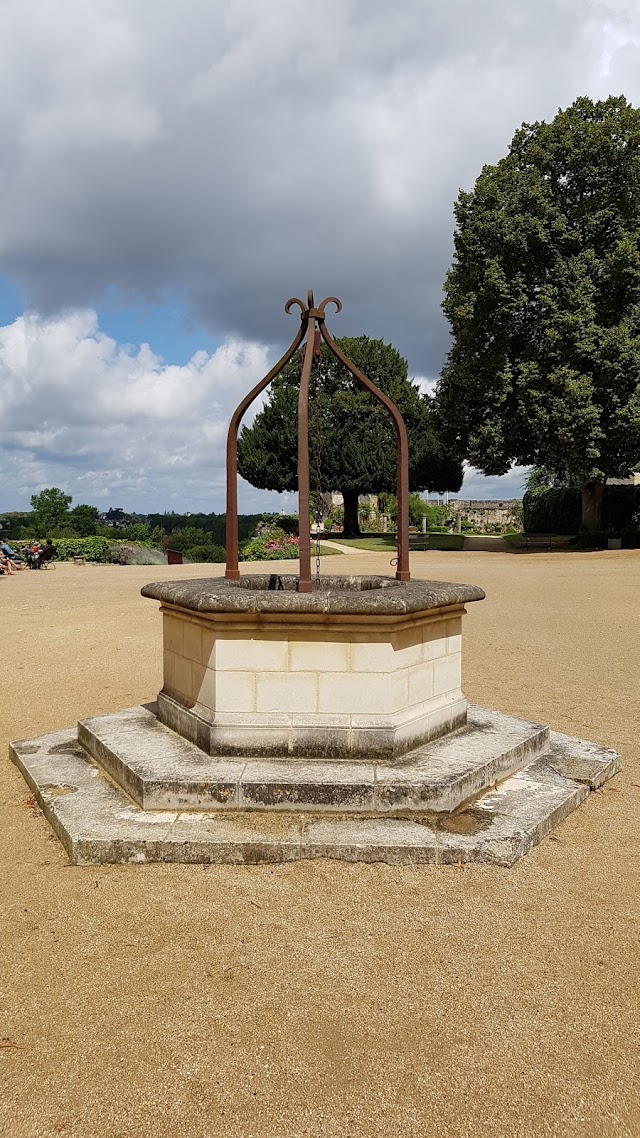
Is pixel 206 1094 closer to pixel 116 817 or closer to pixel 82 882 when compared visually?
pixel 82 882

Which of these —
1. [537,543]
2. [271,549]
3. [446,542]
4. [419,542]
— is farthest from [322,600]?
[419,542]

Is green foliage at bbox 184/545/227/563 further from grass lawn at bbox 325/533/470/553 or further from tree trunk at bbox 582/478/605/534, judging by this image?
tree trunk at bbox 582/478/605/534

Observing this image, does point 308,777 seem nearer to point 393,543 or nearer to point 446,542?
point 446,542

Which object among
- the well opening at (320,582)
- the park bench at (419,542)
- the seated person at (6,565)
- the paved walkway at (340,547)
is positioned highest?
the well opening at (320,582)

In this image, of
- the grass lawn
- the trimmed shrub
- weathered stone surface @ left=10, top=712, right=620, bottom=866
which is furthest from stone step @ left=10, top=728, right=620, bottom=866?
the trimmed shrub

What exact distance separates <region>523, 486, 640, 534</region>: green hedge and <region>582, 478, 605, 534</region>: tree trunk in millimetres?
1029

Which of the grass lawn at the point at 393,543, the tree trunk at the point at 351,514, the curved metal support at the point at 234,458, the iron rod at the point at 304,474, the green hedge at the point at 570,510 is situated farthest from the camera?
the tree trunk at the point at 351,514

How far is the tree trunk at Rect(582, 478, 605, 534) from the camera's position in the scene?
75.6ft

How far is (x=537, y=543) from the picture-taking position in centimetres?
2441

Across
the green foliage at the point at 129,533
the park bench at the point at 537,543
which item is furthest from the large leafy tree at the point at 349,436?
the park bench at the point at 537,543

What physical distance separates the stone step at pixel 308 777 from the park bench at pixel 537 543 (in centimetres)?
2071

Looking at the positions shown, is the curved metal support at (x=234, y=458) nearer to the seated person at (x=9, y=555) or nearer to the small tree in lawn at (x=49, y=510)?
the seated person at (x=9, y=555)

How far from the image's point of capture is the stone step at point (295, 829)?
308 cm

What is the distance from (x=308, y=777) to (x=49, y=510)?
104ft
